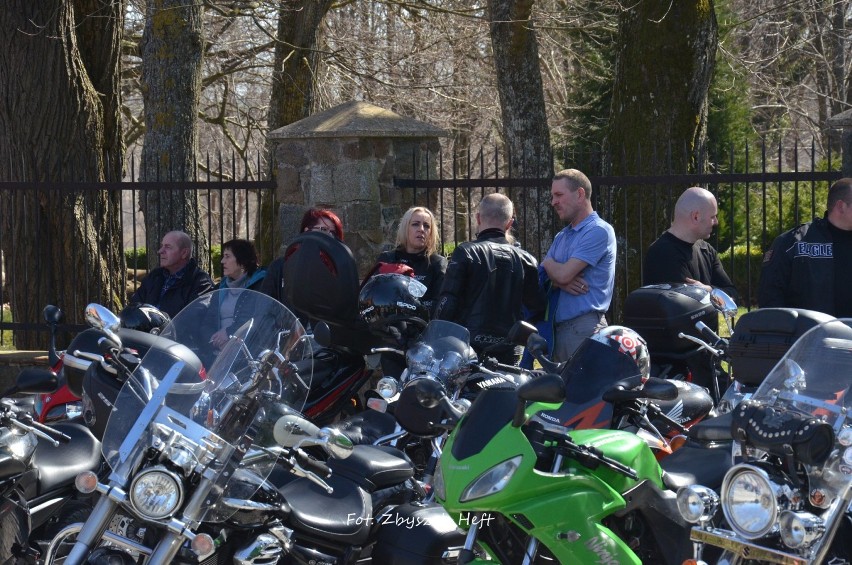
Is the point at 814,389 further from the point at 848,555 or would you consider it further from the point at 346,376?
the point at 346,376

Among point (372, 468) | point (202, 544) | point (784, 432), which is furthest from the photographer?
point (372, 468)

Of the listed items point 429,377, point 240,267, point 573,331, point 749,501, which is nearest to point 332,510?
point 429,377

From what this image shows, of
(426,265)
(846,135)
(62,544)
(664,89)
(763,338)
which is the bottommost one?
(62,544)

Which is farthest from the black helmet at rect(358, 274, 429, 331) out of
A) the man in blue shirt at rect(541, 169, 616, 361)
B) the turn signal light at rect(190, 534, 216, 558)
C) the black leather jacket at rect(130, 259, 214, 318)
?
the turn signal light at rect(190, 534, 216, 558)

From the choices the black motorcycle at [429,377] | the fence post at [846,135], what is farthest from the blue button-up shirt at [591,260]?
the fence post at [846,135]

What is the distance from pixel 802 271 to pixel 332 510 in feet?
10.1

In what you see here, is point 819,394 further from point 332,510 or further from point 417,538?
point 332,510

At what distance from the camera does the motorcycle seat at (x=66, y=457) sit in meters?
4.35

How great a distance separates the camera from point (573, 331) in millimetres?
6230

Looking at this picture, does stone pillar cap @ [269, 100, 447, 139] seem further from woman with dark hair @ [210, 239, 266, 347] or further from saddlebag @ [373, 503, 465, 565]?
saddlebag @ [373, 503, 465, 565]

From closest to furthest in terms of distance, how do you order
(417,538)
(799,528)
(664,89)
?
1. (799,528)
2. (417,538)
3. (664,89)

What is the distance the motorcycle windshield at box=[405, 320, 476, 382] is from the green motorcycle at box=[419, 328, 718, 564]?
1182mm

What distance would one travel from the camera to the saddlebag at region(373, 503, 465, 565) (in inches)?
154

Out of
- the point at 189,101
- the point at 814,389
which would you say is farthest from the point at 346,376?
the point at 189,101
